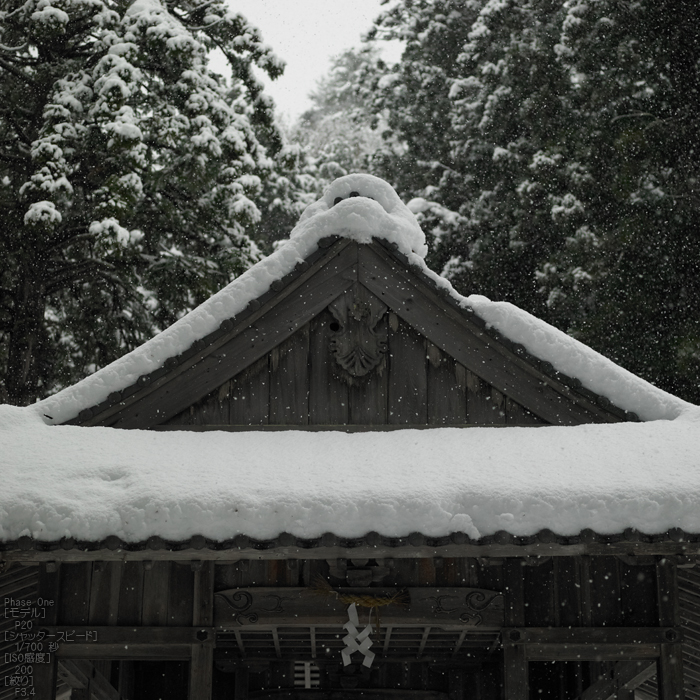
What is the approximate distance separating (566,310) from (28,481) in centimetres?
1456

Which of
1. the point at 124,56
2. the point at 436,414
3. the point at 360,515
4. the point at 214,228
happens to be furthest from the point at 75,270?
the point at 360,515

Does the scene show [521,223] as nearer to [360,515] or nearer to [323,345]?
[323,345]

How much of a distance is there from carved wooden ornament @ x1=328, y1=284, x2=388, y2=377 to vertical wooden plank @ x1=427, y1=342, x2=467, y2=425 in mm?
392

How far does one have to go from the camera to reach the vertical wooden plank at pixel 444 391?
5953 mm

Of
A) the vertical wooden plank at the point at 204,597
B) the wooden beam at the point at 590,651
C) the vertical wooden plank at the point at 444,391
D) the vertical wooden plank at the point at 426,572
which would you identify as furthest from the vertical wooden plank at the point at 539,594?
the vertical wooden plank at the point at 204,597

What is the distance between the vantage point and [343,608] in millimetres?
5410

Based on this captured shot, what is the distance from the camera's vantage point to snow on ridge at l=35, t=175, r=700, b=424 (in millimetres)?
5727

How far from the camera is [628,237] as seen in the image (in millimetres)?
14922

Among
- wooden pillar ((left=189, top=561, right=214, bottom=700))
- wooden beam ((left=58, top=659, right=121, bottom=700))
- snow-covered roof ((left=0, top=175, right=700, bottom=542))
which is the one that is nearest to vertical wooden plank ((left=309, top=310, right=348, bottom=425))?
snow-covered roof ((left=0, top=175, right=700, bottom=542))

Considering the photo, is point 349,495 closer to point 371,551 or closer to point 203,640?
point 371,551

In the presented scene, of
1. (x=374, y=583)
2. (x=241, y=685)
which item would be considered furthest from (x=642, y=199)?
(x=374, y=583)

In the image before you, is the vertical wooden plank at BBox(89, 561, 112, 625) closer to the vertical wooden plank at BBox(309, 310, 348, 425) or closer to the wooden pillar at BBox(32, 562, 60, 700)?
the wooden pillar at BBox(32, 562, 60, 700)

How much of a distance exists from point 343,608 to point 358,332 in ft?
6.47

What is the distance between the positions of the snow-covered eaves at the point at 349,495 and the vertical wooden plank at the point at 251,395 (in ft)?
2.14
